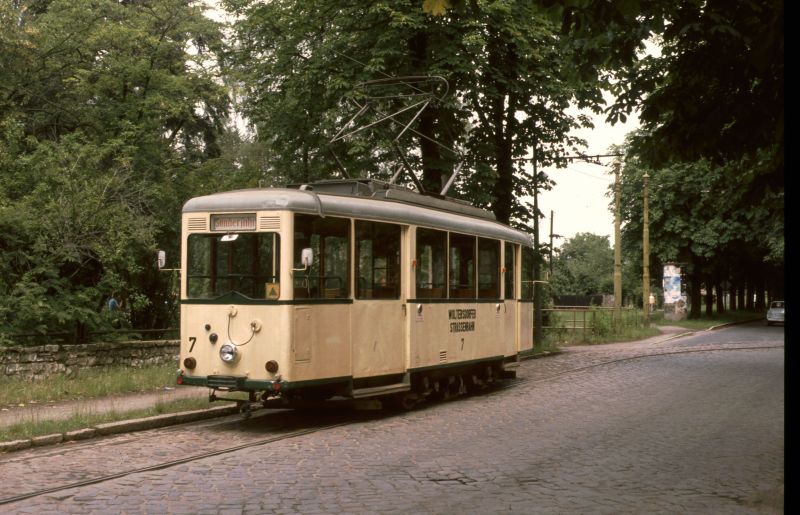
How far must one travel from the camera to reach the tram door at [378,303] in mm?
13469

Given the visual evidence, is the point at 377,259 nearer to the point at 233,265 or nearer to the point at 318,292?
the point at 318,292

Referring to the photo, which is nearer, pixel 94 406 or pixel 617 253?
pixel 94 406

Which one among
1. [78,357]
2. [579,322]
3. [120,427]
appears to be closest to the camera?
[120,427]

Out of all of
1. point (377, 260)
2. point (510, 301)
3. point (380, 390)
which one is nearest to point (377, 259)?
point (377, 260)

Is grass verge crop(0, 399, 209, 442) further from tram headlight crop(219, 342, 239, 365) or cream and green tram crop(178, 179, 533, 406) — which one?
tram headlight crop(219, 342, 239, 365)

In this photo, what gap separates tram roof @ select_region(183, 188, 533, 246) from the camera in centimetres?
1259

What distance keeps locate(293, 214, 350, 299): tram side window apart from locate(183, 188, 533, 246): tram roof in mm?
171

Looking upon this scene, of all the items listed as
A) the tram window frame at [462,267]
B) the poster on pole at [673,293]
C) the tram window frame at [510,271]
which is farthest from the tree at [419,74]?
the poster on pole at [673,293]


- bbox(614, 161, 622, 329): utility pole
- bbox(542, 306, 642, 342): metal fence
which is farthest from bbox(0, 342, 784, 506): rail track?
bbox(614, 161, 622, 329): utility pole

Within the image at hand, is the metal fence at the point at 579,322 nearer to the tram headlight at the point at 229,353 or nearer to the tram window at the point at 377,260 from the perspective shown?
the tram window at the point at 377,260

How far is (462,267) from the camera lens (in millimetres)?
16547

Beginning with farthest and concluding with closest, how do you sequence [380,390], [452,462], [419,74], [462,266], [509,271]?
[419,74] < [509,271] < [462,266] < [380,390] < [452,462]

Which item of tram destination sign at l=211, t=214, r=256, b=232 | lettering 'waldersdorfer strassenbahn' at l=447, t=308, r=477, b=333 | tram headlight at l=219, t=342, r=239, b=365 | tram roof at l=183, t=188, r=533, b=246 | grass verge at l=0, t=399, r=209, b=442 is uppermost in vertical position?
tram roof at l=183, t=188, r=533, b=246

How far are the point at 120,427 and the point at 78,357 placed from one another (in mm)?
5638
